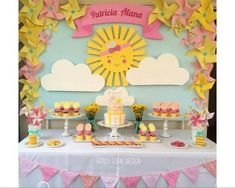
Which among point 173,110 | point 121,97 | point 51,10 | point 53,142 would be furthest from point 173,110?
point 51,10

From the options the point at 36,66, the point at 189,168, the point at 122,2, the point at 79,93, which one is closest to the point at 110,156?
the point at 189,168

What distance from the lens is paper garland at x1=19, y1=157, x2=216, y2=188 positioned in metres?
1.50

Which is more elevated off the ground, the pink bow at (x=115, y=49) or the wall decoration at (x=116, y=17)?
the wall decoration at (x=116, y=17)

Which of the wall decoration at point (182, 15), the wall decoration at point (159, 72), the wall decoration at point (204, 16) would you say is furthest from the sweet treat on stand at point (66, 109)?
the wall decoration at point (204, 16)

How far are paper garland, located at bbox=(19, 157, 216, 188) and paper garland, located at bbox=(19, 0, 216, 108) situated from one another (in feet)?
2.17

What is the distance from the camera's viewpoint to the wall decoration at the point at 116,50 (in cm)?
200

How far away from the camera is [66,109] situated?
73.0 inches

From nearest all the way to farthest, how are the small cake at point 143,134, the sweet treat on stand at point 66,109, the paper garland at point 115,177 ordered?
the paper garland at point 115,177
the small cake at point 143,134
the sweet treat on stand at point 66,109

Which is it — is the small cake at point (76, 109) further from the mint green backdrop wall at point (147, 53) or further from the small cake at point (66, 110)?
the mint green backdrop wall at point (147, 53)

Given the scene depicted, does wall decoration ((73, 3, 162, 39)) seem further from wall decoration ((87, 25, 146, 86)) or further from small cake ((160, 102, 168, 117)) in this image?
small cake ((160, 102, 168, 117))

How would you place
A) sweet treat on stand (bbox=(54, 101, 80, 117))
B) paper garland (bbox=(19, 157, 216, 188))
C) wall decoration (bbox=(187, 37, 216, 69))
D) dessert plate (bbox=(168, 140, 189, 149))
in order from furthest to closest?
1. wall decoration (bbox=(187, 37, 216, 69))
2. sweet treat on stand (bbox=(54, 101, 80, 117))
3. dessert plate (bbox=(168, 140, 189, 149))
4. paper garland (bbox=(19, 157, 216, 188))

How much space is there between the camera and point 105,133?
1945 mm

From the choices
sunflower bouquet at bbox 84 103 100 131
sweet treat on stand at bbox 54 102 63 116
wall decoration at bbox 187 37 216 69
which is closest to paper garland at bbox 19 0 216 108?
wall decoration at bbox 187 37 216 69

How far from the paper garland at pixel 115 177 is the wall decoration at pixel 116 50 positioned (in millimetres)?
849
